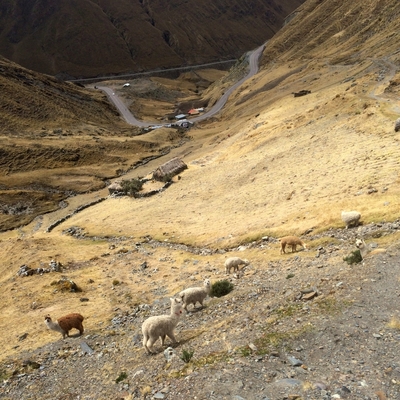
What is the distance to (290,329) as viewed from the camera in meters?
10.2

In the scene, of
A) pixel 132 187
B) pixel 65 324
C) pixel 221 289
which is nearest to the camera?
pixel 65 324

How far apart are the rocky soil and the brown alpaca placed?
0.39 meters

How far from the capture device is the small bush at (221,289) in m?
15.3

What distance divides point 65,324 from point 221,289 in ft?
20.0

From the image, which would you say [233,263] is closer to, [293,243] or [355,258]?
[293,243]

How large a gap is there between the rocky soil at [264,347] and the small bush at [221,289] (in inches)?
9.9

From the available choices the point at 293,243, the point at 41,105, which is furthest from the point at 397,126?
the point at 41,105

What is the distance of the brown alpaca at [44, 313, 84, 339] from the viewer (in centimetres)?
1518

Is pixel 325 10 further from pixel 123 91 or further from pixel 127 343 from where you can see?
pixel 127 343

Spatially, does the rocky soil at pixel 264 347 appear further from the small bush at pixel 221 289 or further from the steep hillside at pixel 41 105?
the steep hillside at pixel 41 105

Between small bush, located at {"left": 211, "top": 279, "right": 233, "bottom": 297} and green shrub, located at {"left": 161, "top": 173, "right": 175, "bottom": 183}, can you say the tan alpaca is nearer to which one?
small bush, located at {"left": 211, "top": 279, "right": 233, "bottom": 297}

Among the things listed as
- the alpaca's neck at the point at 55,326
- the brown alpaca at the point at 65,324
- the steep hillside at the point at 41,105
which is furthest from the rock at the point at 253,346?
the steep hillside at the point at 41,105

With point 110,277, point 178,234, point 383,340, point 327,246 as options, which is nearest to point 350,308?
point 383,340

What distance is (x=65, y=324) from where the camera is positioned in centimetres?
1517
